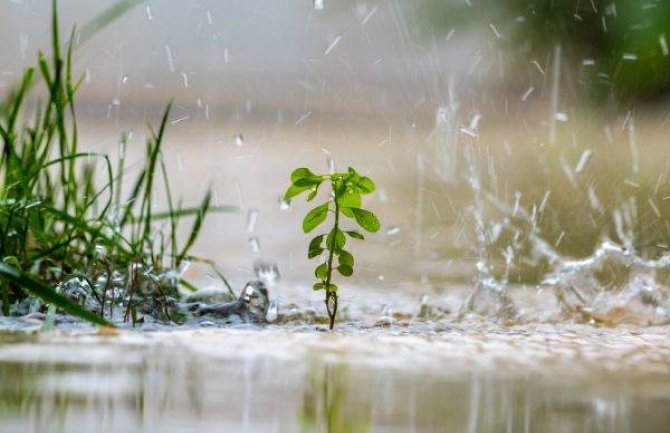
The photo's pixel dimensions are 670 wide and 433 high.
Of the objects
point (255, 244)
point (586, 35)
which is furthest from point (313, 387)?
point (586, 35)

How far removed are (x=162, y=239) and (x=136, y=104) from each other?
3.45 metres

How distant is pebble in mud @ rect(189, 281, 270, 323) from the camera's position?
1.73 meters

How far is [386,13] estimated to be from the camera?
5.98 meters

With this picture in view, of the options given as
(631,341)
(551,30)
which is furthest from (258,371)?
(551,30)

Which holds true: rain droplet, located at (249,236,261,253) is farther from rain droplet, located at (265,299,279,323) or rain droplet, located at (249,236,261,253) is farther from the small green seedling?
the small green seedling

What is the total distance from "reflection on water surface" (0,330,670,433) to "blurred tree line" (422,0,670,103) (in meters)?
3.53

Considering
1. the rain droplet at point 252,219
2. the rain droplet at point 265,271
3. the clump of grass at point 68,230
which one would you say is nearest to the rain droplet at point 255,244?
the rain droplet at point 252,219

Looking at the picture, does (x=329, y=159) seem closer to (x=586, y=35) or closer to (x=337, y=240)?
(x=586, y=35)

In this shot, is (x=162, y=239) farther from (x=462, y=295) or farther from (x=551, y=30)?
(x=551, y=30)

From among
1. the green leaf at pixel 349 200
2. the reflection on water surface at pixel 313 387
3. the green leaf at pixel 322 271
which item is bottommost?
the reflection on water surface at pixel 313 387

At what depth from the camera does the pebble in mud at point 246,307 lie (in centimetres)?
173

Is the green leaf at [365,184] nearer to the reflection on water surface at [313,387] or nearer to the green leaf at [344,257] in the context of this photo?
the green leaf at [344,257]

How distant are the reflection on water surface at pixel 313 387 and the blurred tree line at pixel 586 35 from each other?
3.53 m

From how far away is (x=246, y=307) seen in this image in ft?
5.76
